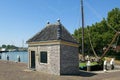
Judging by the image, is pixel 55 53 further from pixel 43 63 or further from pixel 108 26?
pixel 108 26

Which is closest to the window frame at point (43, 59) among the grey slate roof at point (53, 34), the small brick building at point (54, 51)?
the small brick building at point (54, 51)

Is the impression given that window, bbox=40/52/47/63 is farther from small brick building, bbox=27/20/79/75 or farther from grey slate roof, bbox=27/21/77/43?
grey slate roof, bbox=27/21/77/43

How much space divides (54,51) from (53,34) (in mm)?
2163

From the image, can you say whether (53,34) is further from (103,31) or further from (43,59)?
(103,31)

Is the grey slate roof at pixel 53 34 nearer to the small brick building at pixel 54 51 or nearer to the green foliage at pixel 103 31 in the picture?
the small brick building at pixel 54 51

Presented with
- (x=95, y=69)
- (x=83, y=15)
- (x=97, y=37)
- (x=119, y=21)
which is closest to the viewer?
(x=95, y=69)

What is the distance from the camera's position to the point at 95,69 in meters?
30.7

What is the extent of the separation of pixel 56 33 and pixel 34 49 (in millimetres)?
3258

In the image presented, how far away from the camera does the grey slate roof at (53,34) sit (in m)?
24.9

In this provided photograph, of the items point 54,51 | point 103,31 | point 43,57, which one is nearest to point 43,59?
point 43,57

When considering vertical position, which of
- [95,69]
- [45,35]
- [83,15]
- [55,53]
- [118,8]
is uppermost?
[118,8]

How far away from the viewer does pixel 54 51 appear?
2423cm

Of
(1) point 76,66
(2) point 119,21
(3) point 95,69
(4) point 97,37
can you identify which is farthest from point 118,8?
(1) point 76,66

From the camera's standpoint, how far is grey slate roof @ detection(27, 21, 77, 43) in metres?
24.9
